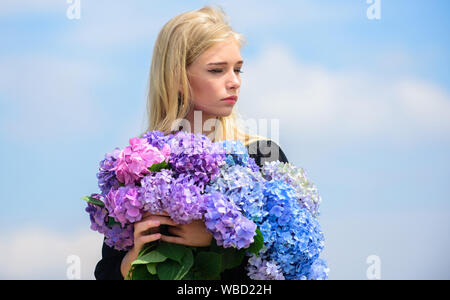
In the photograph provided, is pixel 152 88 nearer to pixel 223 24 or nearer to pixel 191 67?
pixel 191 67

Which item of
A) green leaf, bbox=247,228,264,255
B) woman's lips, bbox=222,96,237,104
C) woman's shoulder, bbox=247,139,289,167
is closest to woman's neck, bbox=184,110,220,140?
woman's lips, bbox=222,96,237,104

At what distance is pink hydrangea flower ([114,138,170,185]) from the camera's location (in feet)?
9.58

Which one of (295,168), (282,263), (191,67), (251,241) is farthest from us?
(191,67)

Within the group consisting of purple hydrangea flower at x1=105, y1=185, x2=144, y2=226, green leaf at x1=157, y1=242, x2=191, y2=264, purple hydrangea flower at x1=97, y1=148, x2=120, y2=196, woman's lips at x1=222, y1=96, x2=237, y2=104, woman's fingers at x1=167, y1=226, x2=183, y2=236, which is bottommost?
green leaf at x1=157, y1=242, x2=191, y2=264

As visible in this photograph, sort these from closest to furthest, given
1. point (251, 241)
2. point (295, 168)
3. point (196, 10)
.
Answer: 1. point (251, 241)
2. point (295, 168)
3. point (196, 10)

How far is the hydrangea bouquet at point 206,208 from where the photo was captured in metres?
2.80

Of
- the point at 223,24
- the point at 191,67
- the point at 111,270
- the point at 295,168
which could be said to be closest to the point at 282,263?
the point at 295,168

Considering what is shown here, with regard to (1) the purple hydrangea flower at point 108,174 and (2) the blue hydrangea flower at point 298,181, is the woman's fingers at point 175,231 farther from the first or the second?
(2) the blue hydrangea flower at point 298,181

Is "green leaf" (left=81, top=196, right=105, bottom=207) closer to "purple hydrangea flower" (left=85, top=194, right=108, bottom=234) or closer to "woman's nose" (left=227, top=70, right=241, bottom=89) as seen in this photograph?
"purple hydrangea flower" (left=85, top=194, right=108, bottom=234)

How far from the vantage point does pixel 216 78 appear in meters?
3.70

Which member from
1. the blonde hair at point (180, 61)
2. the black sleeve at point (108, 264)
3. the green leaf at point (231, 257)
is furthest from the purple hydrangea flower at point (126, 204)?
the blonde hair at point (180, 61)

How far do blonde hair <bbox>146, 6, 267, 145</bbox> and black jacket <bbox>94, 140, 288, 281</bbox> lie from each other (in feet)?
0.29
